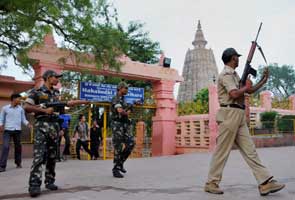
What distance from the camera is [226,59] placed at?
14.8 ft

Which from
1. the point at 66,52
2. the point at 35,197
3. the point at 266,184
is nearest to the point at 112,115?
the point at 35,197

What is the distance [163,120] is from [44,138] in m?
9.65

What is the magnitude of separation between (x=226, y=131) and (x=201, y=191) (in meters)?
0.89

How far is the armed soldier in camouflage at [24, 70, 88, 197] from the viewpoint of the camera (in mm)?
4469

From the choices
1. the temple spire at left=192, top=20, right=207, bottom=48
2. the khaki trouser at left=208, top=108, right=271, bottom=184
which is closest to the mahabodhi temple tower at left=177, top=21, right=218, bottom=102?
the temple spire at left=192, top=20, right=207, bottom=48

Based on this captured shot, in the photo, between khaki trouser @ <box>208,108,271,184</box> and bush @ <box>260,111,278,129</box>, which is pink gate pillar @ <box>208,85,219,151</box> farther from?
khaki trouser @ <box>208,108,271,184</box>

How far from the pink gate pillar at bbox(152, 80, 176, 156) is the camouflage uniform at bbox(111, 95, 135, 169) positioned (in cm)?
791

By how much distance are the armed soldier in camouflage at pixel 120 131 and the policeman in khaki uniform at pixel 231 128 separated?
6.92 feet

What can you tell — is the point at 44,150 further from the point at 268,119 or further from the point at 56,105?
the point at 268,119

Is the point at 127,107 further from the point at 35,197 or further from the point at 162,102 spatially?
the point at 162,102

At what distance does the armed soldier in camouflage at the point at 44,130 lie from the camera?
14.7 feet

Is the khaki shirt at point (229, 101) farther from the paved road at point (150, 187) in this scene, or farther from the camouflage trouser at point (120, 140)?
the camouflage trouser at point (120, 140)

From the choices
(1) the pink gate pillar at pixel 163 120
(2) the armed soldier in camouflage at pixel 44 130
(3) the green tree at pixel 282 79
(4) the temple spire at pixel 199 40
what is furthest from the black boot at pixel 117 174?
(3) the green tree at pixel 282 79

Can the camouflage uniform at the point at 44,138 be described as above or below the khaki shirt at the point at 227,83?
below
